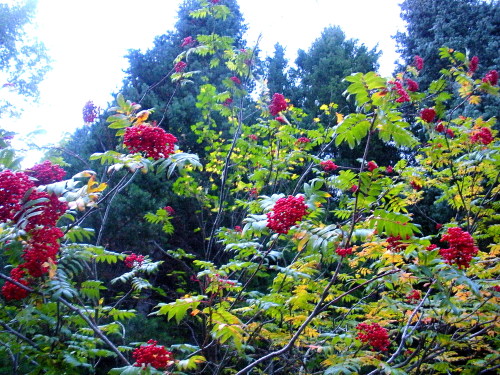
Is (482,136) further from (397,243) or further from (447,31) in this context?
(447,31)

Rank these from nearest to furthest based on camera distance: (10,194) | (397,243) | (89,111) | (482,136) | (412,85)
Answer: (10,194) → (397,243) → (89,111) → (412,85) → (482,136)

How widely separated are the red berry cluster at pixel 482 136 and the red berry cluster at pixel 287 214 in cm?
333

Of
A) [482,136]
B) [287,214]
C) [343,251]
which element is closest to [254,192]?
[482,136]

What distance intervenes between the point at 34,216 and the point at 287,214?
5.42 ft

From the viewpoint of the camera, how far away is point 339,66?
15.2m

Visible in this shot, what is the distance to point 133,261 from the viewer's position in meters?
4.79

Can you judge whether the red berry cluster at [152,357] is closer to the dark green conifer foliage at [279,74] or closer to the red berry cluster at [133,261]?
the red berry cluster at [133,261]

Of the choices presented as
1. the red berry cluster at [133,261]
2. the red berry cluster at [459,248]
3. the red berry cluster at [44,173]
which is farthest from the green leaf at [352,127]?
the red berry cluster at [133,261]

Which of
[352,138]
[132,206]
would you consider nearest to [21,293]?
[352,138]

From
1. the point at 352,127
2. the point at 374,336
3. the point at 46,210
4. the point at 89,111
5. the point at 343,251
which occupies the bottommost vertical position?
the point at 374,336

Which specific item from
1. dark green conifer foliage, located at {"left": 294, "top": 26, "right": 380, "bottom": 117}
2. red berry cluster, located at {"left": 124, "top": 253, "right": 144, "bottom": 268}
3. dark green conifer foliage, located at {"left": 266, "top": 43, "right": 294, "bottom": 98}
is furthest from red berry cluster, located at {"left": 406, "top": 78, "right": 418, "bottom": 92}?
dark green conifer foliage, located at {"left": 266, "top": 43, "right": 294, "bottom": 98}

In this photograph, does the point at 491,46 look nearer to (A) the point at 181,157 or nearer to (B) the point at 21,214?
(A) the point at 181,157

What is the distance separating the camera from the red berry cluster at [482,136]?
15.4 feet

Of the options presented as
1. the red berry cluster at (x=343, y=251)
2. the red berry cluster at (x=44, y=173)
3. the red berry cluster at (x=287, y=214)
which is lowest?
the red berry cluster at (x=343, y=251)
